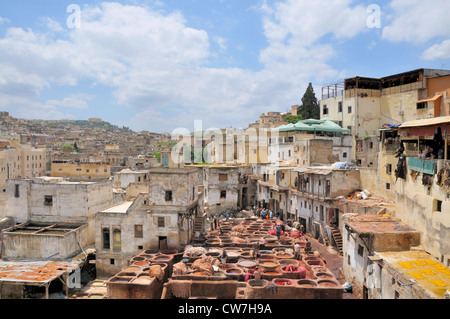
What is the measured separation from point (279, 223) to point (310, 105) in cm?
3603

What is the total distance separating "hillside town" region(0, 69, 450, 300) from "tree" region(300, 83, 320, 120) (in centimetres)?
1470

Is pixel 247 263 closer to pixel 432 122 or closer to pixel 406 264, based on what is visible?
pixel 406 264

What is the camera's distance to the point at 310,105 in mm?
60812

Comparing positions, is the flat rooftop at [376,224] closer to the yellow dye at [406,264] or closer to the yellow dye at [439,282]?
the yellow dye at [406,264]

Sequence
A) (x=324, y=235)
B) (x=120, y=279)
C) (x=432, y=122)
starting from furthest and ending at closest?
1. (x=324, y=235)
2. (x=120, y=279)
3. (x=432, y=122)

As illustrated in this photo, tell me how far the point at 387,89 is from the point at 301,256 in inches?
1196

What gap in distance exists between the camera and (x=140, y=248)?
2458cm

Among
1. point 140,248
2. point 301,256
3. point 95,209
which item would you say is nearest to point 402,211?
point 301,256

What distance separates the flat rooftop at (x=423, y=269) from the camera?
11.7m

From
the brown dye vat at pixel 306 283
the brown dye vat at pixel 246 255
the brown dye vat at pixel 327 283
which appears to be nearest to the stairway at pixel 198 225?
the brown dye vat at pixel 246 255

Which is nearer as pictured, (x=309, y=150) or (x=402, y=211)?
(x=402, y=211)

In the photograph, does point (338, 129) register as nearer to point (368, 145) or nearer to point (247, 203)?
point (368, 145)

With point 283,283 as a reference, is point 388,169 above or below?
above

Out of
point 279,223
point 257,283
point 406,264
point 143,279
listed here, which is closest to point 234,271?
point 257,283
